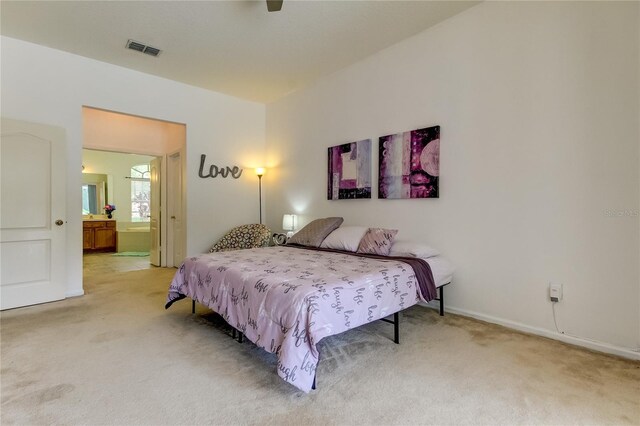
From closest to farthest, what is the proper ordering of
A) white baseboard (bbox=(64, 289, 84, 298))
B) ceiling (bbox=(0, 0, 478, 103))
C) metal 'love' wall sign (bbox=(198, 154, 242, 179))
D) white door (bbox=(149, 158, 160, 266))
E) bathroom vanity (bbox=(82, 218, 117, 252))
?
ceiling (bbox=(0, 0, 478, 103))
white baseboard (bbox=(64, 289, 84, 298))
metal 'love' wall sign (bbox=(198, 154, 242, 179))
white door (bbox=(149, 158, 160, 266))
bathroom vanity (bbox=(82, 218, 117, 252))

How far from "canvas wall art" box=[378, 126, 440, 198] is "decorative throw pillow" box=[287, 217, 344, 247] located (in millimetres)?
671

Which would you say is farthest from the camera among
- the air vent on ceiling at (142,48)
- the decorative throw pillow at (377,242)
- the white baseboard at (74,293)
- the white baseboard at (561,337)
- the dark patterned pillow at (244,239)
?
the dark patterned pillow at (244,239)

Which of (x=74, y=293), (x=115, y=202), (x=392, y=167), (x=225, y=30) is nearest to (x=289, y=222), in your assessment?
(x=392, y=167)

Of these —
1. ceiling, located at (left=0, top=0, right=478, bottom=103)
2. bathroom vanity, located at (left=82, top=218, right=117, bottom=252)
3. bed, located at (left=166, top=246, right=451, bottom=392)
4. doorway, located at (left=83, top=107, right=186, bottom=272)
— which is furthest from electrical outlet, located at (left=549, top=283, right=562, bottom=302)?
bathroom vanity, located at (left=82, top=218, right=117, bottom=252)

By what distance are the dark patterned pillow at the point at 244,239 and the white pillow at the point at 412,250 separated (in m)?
2.19

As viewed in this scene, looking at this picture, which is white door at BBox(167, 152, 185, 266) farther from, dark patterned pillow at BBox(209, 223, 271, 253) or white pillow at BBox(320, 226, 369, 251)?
white pillow at BBox(320, 226, 369, 251)

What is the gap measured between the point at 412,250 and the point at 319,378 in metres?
1.51

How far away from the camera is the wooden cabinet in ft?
24.3

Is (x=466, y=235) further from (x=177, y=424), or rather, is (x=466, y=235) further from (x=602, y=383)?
(x=177, y=424)

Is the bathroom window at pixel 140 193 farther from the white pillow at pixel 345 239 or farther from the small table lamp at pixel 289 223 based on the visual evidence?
the white pillow at pixel 345 239

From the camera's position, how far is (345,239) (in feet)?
11.4

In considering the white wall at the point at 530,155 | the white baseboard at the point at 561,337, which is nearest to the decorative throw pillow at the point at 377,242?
the white wall at the point at 530,155

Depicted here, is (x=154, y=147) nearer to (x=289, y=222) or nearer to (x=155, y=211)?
(x=155, y=211)

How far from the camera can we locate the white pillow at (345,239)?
3400 mm
